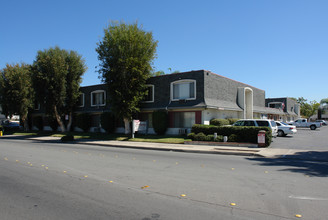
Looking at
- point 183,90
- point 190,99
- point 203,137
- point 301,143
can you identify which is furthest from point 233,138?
point 183,90

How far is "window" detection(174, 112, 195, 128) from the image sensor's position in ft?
81.7

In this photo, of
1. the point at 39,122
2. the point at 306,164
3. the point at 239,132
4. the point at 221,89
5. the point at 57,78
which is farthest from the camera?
the point at 39,122

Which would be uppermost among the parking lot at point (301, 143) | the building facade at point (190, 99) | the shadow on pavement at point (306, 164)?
the building facade at point (190, 99)

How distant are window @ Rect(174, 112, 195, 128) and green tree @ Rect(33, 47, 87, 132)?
46.6 feet

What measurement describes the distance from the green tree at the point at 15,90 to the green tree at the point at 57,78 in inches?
256

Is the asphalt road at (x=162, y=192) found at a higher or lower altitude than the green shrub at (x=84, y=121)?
lower

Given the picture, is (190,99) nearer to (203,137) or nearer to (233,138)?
(203,137)

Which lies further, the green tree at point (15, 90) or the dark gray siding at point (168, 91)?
the green tree at point (15, 90)

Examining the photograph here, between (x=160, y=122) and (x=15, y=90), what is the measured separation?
22.4 metres

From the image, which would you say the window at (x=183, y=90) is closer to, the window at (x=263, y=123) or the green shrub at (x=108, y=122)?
the window at (x=263, y=123)

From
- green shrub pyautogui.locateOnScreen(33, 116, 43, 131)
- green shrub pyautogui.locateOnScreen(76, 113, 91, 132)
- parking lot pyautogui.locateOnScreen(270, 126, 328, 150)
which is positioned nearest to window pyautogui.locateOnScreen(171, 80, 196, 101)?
parking lot pyautogui.locateOnScreen(270, 126, 328, 150)

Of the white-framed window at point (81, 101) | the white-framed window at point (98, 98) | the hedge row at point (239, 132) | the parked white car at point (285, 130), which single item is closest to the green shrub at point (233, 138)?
the hedge row at point (239, 132)

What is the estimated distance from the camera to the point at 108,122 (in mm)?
29969

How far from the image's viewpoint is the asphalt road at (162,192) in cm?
501
